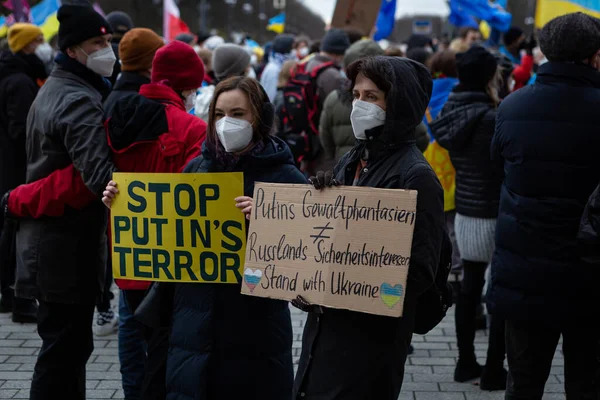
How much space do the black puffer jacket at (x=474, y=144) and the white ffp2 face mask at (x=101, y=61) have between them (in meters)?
2.15

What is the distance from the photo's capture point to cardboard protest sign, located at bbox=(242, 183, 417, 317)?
9.53ft

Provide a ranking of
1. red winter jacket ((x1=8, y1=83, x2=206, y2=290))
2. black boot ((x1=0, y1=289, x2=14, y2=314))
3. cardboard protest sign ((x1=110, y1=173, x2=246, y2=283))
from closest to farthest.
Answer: cardboard protest sign ((x1=110, y1=173, x2=246, y2=283))
red winter jacket ((x1=8, y1=83, x2=206, y2=290))
black boot ((x1=0, y1=289, x2=14, y2=314))

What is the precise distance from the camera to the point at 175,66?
173 inches

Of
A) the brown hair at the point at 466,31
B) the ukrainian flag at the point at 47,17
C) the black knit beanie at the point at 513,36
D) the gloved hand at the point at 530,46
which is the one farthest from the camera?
the ukrainian flag at the point at 47,17

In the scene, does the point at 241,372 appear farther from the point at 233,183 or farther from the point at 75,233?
the point at 75,233

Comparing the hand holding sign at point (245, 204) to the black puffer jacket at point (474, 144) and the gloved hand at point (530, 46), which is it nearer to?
the black puffer jacket at point (474, 144)

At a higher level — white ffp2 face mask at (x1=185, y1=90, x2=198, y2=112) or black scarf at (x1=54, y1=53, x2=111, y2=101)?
black scarf at (x1=54, y1=53, x2=111, y2=101)

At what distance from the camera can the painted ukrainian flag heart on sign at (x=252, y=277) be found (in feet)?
10.5

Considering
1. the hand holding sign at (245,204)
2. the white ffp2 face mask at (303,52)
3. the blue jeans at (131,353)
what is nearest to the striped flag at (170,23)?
the white ffp2 face mask at (303,52)

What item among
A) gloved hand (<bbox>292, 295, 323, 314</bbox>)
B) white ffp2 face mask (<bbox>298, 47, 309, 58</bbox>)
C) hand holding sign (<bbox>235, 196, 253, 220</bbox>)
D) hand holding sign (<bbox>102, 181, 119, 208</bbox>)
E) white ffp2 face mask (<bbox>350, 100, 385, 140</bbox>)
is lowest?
white ffp2 face mask (<bbox>298, 47, 309, 58</bbox>)

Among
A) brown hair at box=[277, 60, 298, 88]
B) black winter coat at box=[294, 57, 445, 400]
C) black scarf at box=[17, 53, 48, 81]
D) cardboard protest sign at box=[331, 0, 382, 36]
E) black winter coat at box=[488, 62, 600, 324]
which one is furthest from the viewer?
cardboard protest sign at box=[331, 0, 382, 36]

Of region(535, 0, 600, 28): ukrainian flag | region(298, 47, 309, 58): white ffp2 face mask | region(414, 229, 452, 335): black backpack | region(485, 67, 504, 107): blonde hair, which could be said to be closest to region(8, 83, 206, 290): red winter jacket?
region(414, 229, 452, 335): black backpack

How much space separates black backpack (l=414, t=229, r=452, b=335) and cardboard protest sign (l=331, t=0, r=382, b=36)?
8.63 meters

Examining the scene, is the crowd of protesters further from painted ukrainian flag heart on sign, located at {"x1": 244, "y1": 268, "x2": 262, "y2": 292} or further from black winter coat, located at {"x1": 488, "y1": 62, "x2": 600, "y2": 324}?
painted ukrainian flag heart on sign, located at {"x1": 244, "y1": 268, "x2": 262, "y2": 292}
